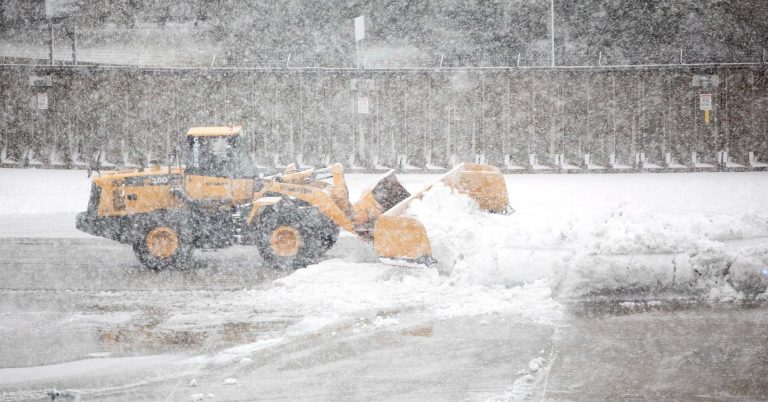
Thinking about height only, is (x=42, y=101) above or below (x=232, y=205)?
above

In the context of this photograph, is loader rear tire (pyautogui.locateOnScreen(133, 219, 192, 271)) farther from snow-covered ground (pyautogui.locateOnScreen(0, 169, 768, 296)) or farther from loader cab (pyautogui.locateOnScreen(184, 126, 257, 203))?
snow-covered ground (pyautogui.locateOnScreen(0, 169, 768, 296))

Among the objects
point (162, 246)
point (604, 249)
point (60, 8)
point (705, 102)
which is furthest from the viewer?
point (60, 8)

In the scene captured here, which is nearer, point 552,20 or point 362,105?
point 362,105

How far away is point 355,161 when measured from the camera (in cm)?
2384

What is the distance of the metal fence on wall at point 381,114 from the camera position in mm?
23594

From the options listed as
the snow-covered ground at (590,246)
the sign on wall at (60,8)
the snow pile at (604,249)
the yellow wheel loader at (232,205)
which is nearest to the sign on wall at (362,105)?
the sign on wall at (60,8)

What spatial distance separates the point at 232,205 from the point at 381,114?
1252 cm

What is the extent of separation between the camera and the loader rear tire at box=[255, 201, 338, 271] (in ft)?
36.5

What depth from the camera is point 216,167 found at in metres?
11.6

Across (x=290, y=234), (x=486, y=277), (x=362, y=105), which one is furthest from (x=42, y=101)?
(x=486, y=277)

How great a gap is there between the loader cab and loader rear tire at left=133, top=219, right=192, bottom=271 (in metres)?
0.56

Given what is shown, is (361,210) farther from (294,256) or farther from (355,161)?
(355,161)

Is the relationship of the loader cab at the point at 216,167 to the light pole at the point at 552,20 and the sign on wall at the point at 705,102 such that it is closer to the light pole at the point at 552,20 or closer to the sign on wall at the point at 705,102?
the light pole at the point at 552,20

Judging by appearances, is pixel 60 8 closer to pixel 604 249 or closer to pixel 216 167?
pixel 216 167
